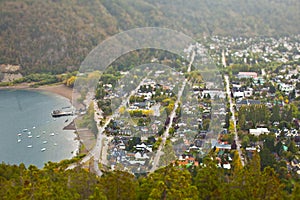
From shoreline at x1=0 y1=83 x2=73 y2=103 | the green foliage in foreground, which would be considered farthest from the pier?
the green foliage in foreground

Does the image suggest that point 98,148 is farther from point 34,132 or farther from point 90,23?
point 90,23

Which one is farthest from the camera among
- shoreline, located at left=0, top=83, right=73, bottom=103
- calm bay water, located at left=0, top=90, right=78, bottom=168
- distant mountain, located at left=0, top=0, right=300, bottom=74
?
distant mountain, located at left=0, top=0, right=300, bottom=74

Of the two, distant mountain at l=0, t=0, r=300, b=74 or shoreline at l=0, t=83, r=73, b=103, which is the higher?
distant mountain at l=0, t=0, r=300, b=74

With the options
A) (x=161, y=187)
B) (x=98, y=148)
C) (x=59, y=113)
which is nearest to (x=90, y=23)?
(x=59, y=113)

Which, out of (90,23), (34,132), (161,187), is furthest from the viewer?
(90,23)

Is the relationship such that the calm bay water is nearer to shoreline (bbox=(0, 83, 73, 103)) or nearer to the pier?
the pier
